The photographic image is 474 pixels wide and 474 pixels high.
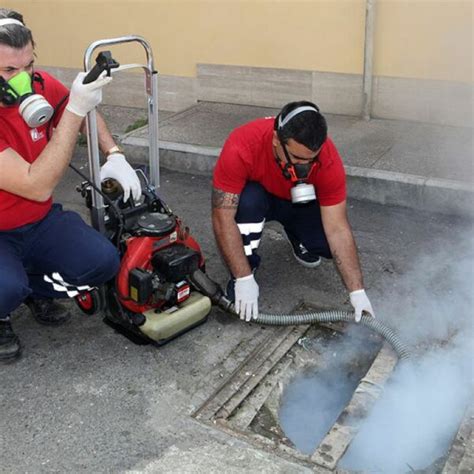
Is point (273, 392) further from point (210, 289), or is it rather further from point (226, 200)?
point (226, 200)

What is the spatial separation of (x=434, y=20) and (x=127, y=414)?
4.17 meters

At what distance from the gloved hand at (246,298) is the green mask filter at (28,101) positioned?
1293 mm

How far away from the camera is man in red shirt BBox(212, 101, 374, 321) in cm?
316

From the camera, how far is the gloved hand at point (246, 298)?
3.36 m

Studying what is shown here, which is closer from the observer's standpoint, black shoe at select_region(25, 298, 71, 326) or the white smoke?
the white smoke

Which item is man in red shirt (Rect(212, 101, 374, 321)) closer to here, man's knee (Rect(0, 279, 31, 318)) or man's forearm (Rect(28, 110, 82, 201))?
man's forearm (Rect(28, 110, 82, 201))

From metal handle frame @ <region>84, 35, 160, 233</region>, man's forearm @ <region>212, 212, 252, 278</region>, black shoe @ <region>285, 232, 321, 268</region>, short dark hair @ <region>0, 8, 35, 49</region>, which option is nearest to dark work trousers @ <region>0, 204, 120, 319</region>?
metal handle frame @ <region>84, 35, 160, 233</region>

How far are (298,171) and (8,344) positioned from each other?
1.60 m

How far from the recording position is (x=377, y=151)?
5285mm

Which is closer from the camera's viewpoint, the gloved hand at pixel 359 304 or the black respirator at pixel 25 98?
the black respirator at pixel 25 98

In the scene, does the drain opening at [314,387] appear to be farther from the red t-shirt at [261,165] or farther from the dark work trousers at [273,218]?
the red t-shirt at [261,165]

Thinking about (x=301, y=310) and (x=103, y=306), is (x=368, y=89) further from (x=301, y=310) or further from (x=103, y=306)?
(x=103, y=306)

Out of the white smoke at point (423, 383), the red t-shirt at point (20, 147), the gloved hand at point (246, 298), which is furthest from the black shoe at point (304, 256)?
the red t-shirt at point (20, 147)

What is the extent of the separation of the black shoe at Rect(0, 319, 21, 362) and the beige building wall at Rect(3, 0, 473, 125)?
3.83 m
